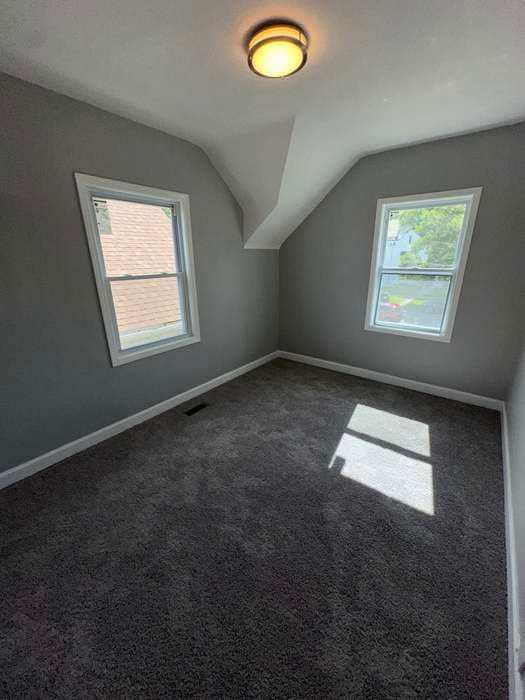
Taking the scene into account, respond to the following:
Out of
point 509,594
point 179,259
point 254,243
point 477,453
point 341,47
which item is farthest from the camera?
point 254,243

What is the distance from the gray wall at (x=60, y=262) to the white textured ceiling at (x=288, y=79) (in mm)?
157

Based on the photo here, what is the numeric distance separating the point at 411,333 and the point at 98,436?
321 centimetres

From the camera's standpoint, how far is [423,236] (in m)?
2.93

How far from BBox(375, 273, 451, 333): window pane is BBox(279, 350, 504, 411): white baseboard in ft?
1.99

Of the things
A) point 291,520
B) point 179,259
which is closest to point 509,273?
point 291,520

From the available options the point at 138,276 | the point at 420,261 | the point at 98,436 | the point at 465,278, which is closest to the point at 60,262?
the point at 138,276

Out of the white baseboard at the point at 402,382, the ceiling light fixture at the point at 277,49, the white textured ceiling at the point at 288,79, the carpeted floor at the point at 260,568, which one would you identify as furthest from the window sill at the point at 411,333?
the ceiling light fixture at the point at 277,49

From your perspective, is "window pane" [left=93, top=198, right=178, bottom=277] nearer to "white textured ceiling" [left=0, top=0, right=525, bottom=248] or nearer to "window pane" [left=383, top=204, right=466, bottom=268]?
"white textured ceiling" [left=0, top=0, right=525, bottom=248]

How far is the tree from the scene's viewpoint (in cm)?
274

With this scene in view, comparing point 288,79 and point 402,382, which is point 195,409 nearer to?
point 402,382

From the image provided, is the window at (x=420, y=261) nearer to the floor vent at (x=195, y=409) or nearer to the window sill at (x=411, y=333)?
the window sill at (x=411, y=333)

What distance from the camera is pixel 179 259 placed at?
2807 millimetres

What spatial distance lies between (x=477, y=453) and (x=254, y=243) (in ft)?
9.68

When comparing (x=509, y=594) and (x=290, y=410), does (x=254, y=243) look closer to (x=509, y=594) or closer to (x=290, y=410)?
(x=290, y=410)
